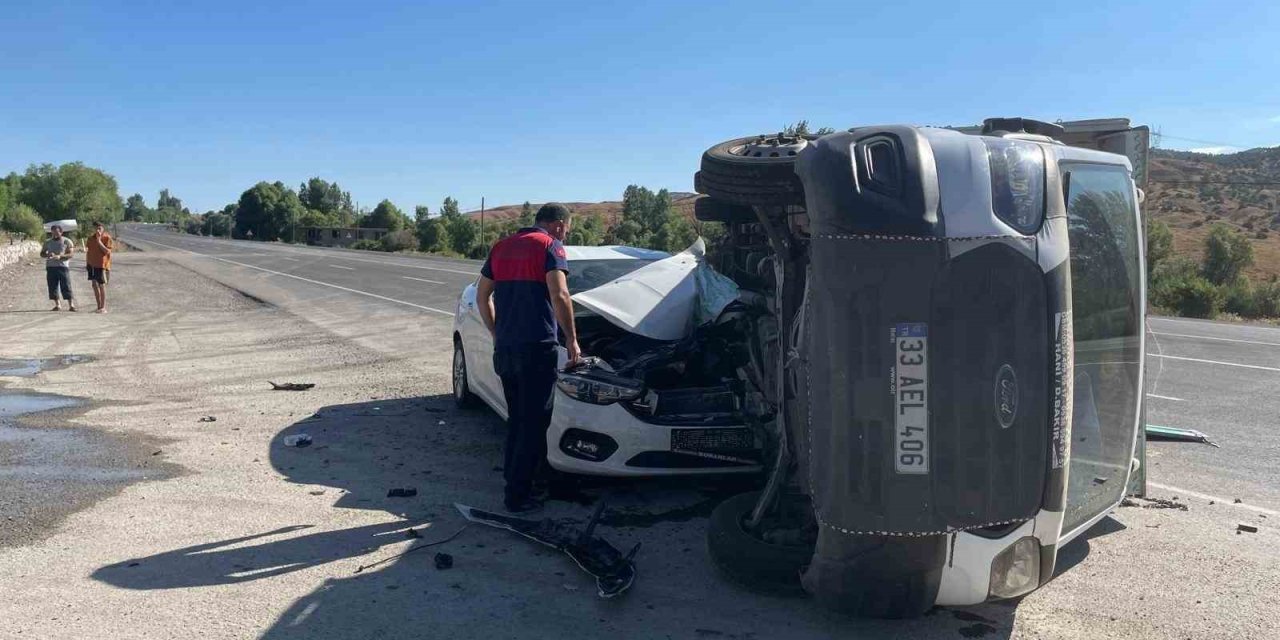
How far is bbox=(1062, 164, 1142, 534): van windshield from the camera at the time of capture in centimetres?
368

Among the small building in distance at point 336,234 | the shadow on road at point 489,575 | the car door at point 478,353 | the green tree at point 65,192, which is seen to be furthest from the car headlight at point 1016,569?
the small building in distance at point 336,234

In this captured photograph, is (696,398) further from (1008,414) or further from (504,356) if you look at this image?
(1008,414)

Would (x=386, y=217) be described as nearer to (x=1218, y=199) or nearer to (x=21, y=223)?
(x=21, y=223)

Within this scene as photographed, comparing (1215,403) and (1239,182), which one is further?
(1239,182)

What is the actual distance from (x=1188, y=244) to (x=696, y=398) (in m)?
56.4

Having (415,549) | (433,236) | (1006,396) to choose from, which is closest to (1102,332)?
(1006,396)

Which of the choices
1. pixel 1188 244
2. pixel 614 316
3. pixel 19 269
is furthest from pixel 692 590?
pixel 1188 244

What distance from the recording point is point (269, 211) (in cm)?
14112

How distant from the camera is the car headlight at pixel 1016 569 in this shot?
342 cm

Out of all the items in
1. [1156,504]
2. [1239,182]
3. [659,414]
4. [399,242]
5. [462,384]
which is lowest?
[1156,504]

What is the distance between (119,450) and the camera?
694cm

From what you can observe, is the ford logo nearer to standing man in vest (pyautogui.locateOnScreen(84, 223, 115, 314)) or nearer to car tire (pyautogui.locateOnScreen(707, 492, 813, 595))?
car tire (pyautogui.locateOnScreen(707, 492, 813, 595))

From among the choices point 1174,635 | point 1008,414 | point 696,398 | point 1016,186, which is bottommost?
point 1174,635

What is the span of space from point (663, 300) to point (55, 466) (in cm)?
439
